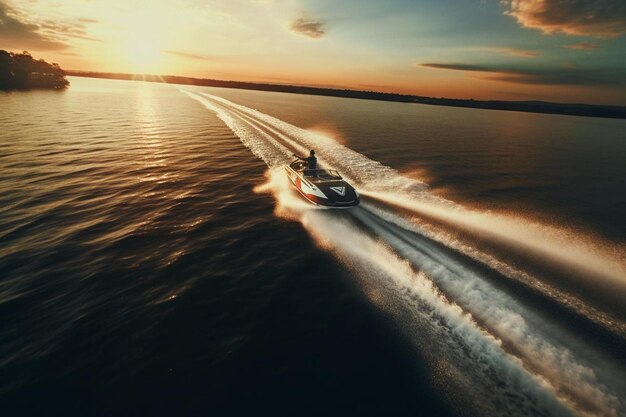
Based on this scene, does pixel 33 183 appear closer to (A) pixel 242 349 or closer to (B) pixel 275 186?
(B) pixel 275 186

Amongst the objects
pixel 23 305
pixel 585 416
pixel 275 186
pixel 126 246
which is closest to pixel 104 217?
pixel 126 246

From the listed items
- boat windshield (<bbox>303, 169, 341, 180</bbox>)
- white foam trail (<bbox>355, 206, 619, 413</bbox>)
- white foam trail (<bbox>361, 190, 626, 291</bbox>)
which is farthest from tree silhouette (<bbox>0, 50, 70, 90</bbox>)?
white foam trail (<bbox>355, 206, 619, 413</bbox>)

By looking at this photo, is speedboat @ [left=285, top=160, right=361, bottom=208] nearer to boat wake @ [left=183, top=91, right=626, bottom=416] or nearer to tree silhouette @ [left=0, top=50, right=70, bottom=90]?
boat wake @ [left=183, top=91, right=626, bottom=416]

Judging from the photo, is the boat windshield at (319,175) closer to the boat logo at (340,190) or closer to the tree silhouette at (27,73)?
the boat logo at (340,190)

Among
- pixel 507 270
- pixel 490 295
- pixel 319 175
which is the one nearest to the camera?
pixel 490 295

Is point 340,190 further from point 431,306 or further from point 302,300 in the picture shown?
point 431,306

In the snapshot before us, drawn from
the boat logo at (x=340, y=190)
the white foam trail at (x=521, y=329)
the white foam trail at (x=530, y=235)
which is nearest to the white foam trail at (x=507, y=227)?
the white foam trail at (x=530, y=235)

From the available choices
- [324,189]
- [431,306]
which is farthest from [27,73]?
[431,306]
